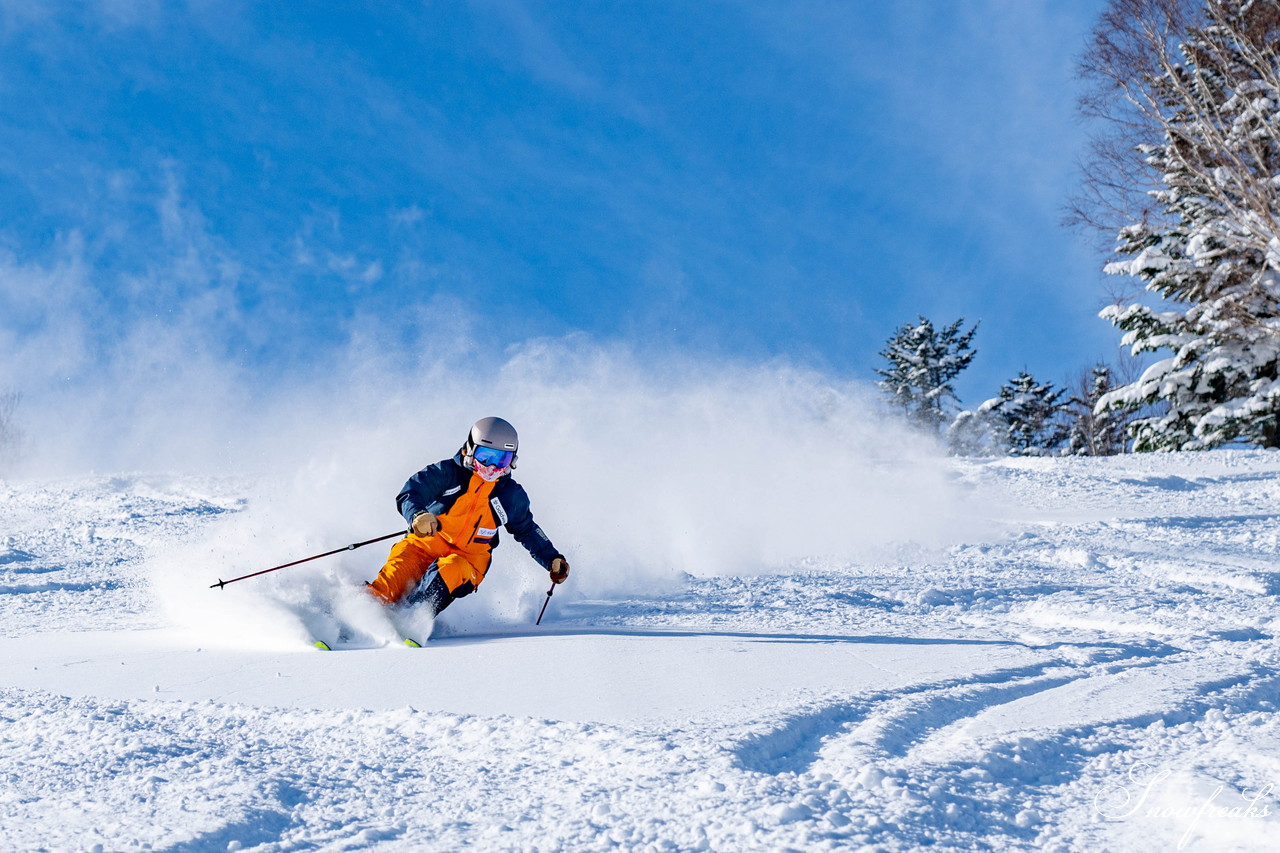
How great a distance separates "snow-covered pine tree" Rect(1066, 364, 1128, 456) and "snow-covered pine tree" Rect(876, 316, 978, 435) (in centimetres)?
551

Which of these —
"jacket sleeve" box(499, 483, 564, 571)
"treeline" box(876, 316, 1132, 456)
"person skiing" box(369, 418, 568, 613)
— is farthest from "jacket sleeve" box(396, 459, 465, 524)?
"treeline" box(876, 316, 1132, 456)

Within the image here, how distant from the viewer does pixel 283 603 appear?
4.34 metres

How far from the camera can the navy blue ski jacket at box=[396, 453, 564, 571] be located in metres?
4.92

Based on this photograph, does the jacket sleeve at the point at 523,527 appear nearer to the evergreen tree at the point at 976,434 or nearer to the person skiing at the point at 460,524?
the person skiing at the point at 460,524

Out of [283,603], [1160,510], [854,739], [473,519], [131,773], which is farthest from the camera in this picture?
[1160,510]

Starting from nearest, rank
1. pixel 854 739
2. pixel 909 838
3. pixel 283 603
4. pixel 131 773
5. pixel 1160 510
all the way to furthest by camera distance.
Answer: pixel 909 838
pixel 131 773
pixel 854 739
pixel 283 603
pixel 1160 510

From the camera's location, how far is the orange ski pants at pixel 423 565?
15.4 feet

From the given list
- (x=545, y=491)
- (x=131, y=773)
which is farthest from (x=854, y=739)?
(x=545, y=491)

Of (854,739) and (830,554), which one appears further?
(830,554)

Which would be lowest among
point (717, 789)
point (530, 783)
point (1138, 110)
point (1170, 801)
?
point (1170, 801)

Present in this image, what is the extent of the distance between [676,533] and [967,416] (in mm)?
36350

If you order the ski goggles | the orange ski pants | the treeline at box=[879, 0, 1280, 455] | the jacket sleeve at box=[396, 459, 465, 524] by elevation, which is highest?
the treeline at box=[879, 0, 1280, 455]

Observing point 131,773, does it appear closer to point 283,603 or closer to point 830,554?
point 283,603

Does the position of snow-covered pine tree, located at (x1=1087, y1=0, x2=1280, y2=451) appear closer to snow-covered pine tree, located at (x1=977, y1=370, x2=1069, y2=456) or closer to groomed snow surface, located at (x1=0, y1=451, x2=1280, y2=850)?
groomed snow surface, located at (x1=0, y1=451, x2=1280, y2=850)
